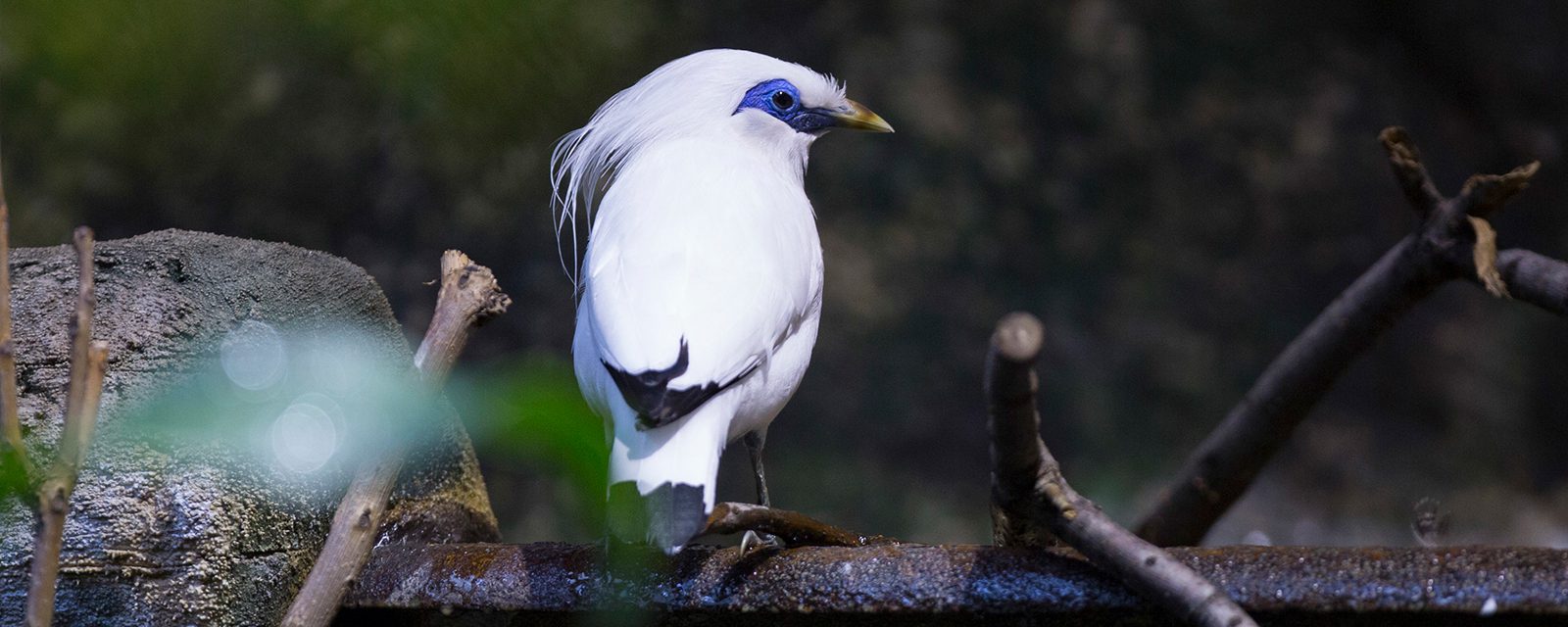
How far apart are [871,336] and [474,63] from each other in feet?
11.0

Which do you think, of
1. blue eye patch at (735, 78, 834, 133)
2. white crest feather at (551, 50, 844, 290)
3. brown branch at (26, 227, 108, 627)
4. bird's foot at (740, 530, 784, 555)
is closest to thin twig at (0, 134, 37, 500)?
brown branch at (26, 227, 108, 627)

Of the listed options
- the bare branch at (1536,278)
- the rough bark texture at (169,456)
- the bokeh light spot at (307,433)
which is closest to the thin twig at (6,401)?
the rough bark texture at (169,456)

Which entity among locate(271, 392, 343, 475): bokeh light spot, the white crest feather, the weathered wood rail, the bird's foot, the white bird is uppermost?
the white crest feather

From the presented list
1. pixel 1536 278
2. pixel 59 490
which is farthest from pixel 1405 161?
pixel 59 490

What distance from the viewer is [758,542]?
169 centimetres

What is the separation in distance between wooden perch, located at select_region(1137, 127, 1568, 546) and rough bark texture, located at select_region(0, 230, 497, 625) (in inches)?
59.8

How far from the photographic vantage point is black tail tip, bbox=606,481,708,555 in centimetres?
146

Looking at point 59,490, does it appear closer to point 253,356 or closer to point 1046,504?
point 253,356

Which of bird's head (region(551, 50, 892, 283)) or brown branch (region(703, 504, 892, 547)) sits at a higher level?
bird's head (region(551, 50, 892, 283))

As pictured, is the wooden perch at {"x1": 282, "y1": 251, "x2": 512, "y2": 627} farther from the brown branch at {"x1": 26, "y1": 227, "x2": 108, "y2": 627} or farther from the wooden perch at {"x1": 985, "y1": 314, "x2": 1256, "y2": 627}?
the wooden perch at {"x1": 985, "y1": 314, "x2": 1256, "y2": 627}

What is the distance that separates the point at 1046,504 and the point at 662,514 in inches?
16.3

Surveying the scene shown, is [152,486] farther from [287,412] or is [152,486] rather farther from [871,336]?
[871,336]

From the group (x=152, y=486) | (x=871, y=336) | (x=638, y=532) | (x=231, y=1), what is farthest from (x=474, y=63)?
(x=871, y=336)

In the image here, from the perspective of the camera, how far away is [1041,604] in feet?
4.84
